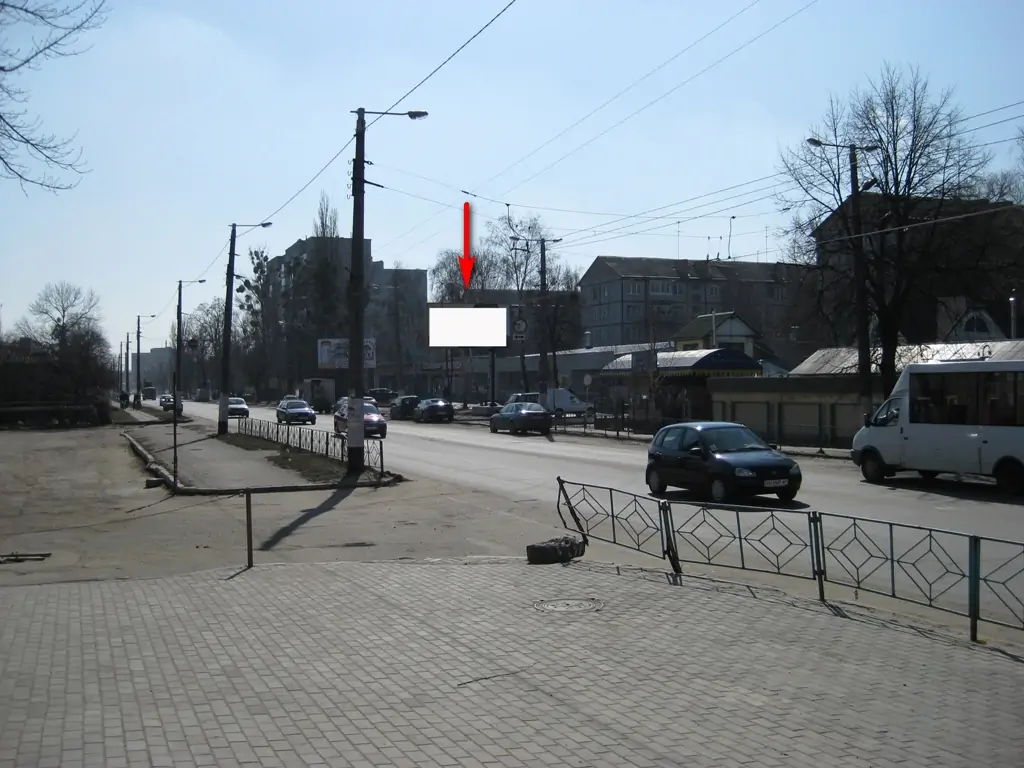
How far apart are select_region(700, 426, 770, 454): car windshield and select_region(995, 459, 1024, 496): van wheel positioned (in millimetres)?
4645

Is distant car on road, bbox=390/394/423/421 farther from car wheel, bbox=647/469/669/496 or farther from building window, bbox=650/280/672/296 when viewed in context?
car wheel, bbox=647/469/669/496

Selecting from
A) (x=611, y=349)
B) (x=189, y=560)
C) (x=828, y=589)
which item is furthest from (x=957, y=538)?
(x=611, y=349)

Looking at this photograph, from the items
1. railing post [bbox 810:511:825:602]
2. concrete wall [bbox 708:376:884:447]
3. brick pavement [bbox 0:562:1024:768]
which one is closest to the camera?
brick pavement [bbox 0:562:1024:768]

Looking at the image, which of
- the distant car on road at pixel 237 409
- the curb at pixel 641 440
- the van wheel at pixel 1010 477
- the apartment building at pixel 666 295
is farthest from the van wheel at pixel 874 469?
the apartment building at pixel 666 295

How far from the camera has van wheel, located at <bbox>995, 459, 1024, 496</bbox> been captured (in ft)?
61.4

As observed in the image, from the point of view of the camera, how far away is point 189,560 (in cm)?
1279

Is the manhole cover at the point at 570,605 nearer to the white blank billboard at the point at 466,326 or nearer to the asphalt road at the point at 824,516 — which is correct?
the asphalt road at the point at 824,516

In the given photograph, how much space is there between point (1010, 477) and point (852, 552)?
1017cm

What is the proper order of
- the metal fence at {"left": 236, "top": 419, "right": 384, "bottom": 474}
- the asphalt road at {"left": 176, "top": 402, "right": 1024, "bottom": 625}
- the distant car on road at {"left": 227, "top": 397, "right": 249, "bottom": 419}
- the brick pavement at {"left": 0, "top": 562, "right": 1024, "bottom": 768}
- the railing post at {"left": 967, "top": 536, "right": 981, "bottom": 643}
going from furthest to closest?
the distant car on road at {"left": 227, "top": 397, "right": 249, "bottom": 419} → the metal fence at {"left": 236, "top": 419, "right": 384, "bottom": 474} → the asphalt road at {"left": 176, "top": 402, "right": 1024, "bottom": 625} → the railing post at {"left": 967, "top": 536, "right": 981, "bottom": 643} → the brick pavement at {"left": 0, "top": 562, "right": 1024, "bottom": 768}

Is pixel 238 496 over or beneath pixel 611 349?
beneath

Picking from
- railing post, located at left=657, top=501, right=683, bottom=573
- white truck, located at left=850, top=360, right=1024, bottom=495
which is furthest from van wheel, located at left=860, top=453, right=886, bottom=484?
railing post, located at left=657, top=501, right=683, bottom=573

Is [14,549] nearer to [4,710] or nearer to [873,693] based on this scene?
[4,710]

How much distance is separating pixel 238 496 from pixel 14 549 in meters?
6.44

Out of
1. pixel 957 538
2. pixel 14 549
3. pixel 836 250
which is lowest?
pixel 14 549
